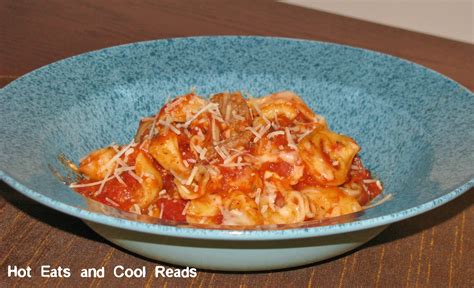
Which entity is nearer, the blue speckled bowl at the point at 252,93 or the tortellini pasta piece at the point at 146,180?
the blue speckled bowl at the point at 252,93

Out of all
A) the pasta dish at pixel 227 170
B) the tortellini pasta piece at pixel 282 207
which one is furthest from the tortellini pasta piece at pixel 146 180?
the tortellini pasta piece at pixel 282 207

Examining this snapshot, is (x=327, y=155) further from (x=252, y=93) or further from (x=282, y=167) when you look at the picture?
(x=252, y=93)

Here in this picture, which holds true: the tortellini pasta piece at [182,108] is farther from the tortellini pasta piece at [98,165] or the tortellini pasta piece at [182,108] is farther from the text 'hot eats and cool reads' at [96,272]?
the text 'hot eats and cool reads' at [96,272]

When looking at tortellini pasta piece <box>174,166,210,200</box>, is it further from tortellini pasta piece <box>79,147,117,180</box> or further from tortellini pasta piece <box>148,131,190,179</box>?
tortellini pasta piece <box>79,147,117,180</box>

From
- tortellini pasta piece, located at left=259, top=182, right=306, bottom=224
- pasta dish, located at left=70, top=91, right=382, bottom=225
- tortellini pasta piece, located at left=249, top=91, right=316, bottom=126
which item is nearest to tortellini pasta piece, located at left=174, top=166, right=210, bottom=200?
pasta dish, located at left=70, top=91, right=382, bottom=225

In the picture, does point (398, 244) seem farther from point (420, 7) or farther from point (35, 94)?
point (420, 7)

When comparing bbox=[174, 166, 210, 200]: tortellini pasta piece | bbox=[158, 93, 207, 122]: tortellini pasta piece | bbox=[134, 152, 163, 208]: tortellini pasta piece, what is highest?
bbox=[158, 93, 207, 122]: tortellini pasta piece
